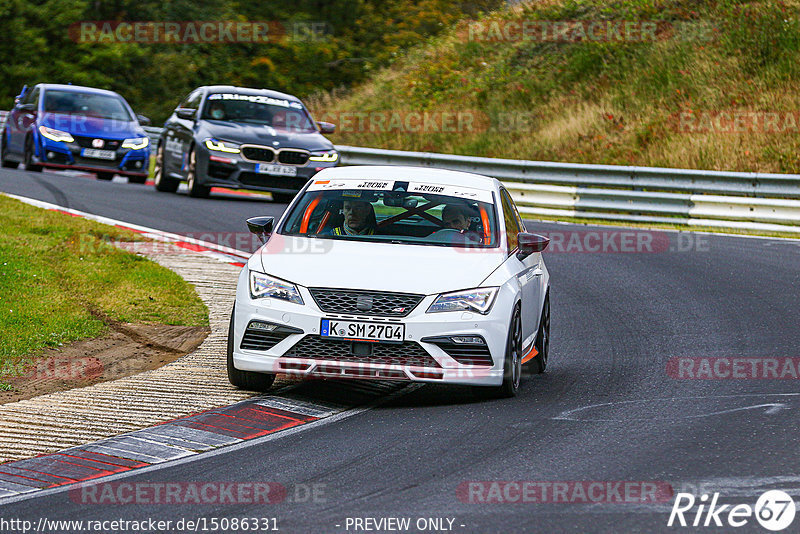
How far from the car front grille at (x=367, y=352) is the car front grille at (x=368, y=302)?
0.65ft

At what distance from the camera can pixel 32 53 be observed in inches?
1919

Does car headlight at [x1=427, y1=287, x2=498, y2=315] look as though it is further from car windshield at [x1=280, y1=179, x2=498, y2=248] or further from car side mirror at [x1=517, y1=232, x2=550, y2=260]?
car side mirror at [x1=517, y1=232, x2=550, y2=260]

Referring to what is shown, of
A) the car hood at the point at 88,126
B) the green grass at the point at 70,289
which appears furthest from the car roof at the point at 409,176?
the car hood at the point at 88,126

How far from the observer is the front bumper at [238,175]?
20547mm

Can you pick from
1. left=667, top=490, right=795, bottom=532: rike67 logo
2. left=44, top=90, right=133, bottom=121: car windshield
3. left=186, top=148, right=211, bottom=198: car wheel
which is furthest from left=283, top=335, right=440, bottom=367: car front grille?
left=44, top=90, right=133, bottom=121: car windshield

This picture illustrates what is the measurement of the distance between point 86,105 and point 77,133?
1.51 meters

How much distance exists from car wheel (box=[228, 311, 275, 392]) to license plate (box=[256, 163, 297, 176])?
39.8 ft

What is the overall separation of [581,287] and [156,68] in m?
40.0

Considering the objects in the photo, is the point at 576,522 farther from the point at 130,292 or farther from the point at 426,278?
the point at 130,292

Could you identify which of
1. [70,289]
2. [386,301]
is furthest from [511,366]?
[70,289]

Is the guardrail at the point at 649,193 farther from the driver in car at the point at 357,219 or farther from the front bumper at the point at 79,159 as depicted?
the driver in car at the point at 357,219

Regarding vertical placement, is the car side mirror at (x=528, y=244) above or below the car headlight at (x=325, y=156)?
below

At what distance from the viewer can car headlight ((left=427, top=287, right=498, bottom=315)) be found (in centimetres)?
830

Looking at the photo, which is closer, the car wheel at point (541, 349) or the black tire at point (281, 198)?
the car wheel at point (541, 349)
